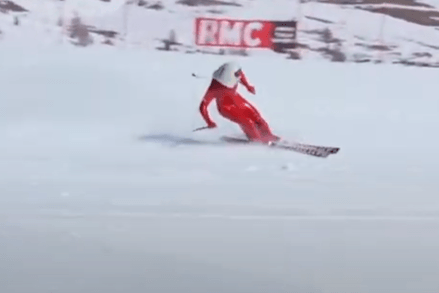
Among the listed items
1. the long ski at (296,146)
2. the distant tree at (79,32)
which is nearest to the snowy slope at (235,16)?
the distant tree at (79,32)

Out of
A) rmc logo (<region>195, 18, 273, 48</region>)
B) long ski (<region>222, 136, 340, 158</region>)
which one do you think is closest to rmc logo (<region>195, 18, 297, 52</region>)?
rmc logo (<region>195, 18, 273, 48</region>)

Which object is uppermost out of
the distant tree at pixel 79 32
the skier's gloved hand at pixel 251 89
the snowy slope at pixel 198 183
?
the distant tree at pixel 79 32

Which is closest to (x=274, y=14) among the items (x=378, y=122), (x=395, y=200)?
(x=378, y=122)

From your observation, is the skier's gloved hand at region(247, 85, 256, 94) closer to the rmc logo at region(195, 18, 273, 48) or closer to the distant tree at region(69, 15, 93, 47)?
the rmc logo at region(195, 18, 273, 48)

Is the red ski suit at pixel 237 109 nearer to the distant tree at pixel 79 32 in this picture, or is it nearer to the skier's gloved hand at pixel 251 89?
the skier's gloved hand at pixel 251 89

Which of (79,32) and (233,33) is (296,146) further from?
(79,32)

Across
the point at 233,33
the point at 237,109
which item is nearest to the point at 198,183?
the point at 237,109
